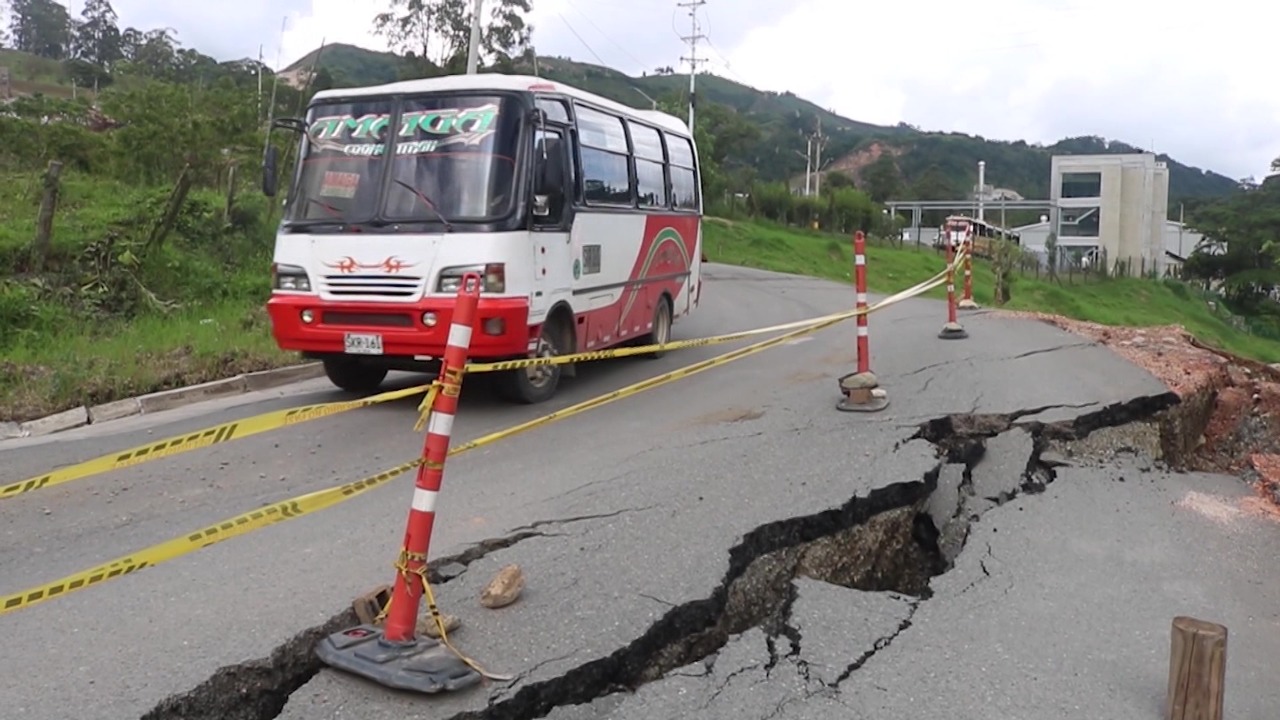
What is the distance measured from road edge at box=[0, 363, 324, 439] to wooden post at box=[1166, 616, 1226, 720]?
8083 mm

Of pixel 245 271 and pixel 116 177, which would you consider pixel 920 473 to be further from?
pixel 116 177

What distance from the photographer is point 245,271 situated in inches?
585

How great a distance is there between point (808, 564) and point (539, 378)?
13.8 feet

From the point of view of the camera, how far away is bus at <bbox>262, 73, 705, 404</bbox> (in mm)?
8336

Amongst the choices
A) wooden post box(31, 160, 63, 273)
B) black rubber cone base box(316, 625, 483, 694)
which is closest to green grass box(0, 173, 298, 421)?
wooden post box(31, 160, 63, 273)

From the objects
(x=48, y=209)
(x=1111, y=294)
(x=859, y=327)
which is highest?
(x=48, y=209)

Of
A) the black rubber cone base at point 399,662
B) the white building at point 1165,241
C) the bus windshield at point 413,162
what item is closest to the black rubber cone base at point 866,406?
the bus windshield at point 413,162

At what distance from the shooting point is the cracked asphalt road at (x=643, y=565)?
400cm

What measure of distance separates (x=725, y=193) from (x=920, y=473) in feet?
164

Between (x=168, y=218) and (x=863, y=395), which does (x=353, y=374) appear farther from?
(x=168, y=218)

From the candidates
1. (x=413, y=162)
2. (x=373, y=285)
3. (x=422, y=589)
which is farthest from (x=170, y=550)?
(x=413, y=162)

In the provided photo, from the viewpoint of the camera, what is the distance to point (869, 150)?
132 metres

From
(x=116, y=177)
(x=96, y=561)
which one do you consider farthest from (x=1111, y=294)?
(x=96, y=561)

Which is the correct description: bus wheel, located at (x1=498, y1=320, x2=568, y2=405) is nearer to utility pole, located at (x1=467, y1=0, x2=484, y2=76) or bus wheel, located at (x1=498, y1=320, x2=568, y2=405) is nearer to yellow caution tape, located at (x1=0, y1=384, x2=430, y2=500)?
yellow caution tape, located at (x1=0, y1=384, x2=430, y2=500)
